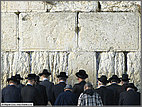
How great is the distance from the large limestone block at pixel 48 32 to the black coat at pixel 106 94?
296 centimetres

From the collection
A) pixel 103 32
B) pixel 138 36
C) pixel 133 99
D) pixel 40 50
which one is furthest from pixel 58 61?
pixel 133 99

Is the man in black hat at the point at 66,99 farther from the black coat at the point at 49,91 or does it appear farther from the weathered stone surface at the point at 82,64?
the weathered stone surface at the point at 82,64

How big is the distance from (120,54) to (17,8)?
11.6ft

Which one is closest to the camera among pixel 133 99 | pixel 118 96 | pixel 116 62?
pixel 133 99

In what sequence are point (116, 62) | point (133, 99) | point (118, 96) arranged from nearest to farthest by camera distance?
point (133, 99) < point (118, 96) < point (116, 62)

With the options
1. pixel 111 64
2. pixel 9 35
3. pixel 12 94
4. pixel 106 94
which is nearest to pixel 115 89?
pixel 106 94

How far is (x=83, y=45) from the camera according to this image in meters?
11.3

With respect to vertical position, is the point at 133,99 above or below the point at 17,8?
below

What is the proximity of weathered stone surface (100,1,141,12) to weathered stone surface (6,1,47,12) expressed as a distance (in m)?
1.90

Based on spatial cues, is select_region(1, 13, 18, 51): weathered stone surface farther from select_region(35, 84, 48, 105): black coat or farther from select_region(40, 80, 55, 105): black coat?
select_region(35, 84, 48, 105): black coat

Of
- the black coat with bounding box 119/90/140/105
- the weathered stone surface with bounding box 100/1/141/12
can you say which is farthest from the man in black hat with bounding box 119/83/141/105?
the weathered stone surface with bounding box 100/1/141/12

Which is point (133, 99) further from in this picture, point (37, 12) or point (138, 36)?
point (37, 12)

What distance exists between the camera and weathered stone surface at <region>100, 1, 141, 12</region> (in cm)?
1150

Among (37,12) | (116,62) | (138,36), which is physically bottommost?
(116,62)
